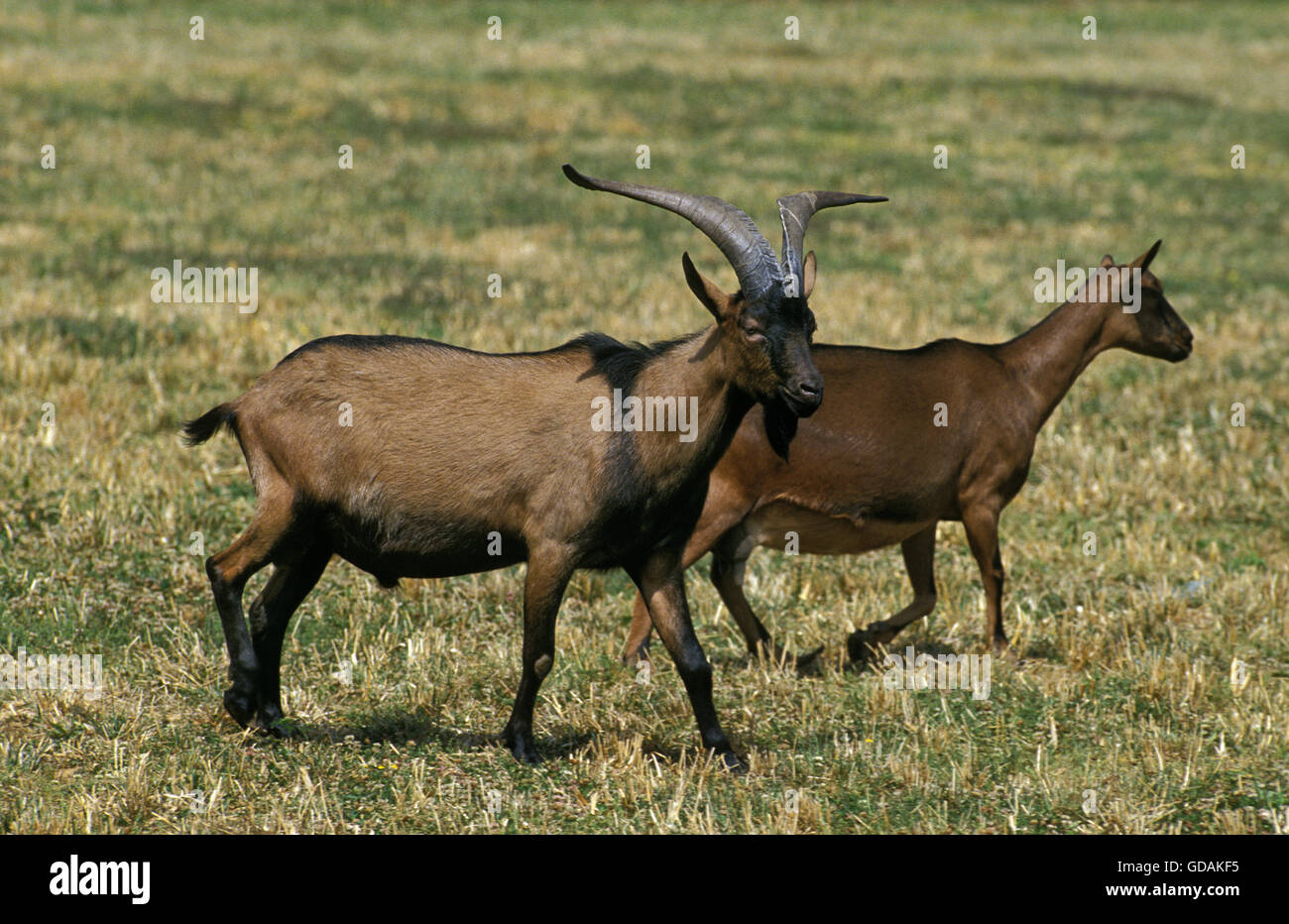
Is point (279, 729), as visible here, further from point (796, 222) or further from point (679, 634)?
point (796, 222)

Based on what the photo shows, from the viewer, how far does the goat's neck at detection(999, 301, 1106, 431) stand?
361 inches

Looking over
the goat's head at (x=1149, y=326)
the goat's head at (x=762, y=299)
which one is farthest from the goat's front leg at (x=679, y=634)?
the goat's head at (x=1149, y=326)

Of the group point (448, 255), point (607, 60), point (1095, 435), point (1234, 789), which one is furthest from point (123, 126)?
point (1234, 789)

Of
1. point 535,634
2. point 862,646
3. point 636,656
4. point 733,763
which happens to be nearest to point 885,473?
point 862,646

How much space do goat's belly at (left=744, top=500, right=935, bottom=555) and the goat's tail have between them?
9.32 feet

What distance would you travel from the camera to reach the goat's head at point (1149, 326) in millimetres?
9688

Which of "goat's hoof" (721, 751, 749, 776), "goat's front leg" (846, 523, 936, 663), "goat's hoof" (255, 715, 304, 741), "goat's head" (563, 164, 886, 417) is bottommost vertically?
"goat's hoof" (721, 751, 749, 776)

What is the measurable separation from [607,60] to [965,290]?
2289 cm

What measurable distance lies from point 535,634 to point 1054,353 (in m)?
3.96

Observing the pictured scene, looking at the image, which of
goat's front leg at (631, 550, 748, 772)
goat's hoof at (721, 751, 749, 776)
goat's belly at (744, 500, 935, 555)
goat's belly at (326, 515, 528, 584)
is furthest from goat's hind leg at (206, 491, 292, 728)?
goat's belly at (744, 500, 935, 555)

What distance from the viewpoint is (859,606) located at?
928 centimetres

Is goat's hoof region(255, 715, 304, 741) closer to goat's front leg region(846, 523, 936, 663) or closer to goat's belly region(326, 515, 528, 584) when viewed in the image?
goat's belly region(326, 515, 528, 584)

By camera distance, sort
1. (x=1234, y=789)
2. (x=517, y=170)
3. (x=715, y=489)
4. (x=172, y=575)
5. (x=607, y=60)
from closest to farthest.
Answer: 1. (x=1234, y=789)
2. (x=715, y=489)
3. (x=172, y=575)
4. (x=517, y=170)
5. (x=607, y=60)

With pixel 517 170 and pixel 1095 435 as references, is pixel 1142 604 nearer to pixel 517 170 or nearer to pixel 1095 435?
pixel 1095 435
